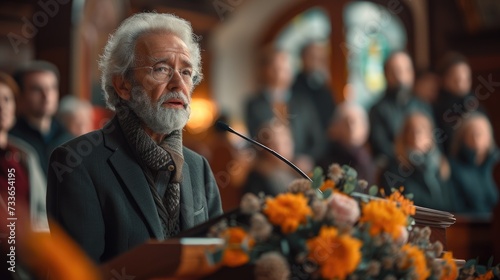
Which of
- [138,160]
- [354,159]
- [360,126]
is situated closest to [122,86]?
[138,160]

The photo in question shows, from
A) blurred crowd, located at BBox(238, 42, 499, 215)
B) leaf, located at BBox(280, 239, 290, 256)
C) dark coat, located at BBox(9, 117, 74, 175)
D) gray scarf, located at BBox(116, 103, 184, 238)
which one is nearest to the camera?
leaf, located at BBox(280, 239, 290, 256)

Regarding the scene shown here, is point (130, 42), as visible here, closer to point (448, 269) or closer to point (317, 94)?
point (448, 269)

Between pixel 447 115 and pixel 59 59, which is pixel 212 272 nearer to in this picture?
pixel 59 59

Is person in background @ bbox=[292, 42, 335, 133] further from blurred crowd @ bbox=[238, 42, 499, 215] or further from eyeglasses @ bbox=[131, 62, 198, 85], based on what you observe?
eyeglasses @ bbox=[131, 62, 198, 85]

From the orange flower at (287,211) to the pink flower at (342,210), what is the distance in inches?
1.9

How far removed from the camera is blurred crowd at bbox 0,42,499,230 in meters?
7.23

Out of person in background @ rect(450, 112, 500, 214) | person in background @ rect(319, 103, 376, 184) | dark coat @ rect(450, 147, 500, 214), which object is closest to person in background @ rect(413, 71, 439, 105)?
person in background @ rect(450, 112, 500, 214)

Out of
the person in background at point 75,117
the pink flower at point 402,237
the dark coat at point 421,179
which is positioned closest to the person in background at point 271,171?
the dark coat at point 421,179

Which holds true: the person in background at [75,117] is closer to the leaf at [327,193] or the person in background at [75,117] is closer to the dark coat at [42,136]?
the dark coat at [42,136]

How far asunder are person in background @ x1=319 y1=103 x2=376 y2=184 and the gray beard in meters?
6.12

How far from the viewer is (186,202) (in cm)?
245

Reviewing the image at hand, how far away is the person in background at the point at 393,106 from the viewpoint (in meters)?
9.20

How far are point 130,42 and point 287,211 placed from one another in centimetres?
99

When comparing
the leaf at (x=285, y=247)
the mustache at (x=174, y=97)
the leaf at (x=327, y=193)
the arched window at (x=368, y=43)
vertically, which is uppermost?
the arched window at (x=368, y=43)
